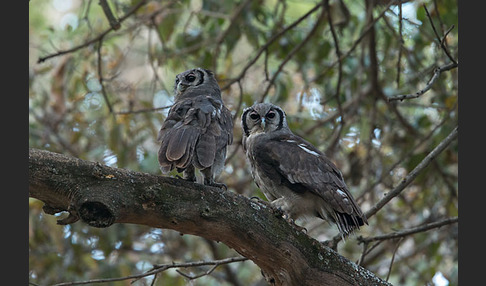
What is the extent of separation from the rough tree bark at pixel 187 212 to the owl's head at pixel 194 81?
1.69 metres

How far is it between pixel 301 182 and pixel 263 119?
75 cm

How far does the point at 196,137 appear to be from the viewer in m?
3.58

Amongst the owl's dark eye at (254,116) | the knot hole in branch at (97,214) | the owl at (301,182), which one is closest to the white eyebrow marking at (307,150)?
the owl at (301,182)

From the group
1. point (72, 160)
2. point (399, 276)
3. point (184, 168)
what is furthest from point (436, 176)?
point (72, 160)

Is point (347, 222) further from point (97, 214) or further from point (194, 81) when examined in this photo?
point (97, 214)

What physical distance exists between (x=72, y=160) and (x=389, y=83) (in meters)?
4.93

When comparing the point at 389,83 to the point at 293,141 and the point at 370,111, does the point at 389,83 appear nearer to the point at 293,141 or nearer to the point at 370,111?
the point at 370,111

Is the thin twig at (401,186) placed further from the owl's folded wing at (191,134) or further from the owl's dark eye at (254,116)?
the owl's dark eye at (254,116)

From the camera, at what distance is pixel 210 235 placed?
120 inches

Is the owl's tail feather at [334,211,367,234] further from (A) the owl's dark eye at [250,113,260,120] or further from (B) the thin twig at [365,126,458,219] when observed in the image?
(A) the owl's dark eye at [250,113,260,120]

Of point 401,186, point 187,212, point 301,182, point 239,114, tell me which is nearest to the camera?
point 187,212

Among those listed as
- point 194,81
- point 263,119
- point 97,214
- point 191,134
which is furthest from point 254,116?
point 97,214

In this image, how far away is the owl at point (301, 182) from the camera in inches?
160

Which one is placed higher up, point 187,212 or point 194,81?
point 194,81
